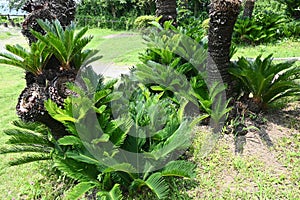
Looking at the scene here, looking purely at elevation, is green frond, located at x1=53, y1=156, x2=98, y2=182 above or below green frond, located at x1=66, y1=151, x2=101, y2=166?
below

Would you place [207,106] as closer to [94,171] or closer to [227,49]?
[227,49]

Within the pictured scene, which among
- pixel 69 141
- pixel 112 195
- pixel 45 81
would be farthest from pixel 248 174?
pixel 45 81

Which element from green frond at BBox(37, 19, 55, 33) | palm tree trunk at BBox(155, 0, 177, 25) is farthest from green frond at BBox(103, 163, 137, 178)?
palm tree trunk at BBox(155, 0, 177, 25)

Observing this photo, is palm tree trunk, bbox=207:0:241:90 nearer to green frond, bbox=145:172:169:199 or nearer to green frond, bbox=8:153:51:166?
green frond, bbox=145:172:169:199

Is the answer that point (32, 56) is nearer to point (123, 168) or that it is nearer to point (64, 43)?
point (64, 43)

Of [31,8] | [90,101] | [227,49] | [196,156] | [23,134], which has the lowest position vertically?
[196,156]

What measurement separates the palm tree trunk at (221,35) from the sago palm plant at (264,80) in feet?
0.55

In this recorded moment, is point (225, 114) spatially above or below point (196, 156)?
above

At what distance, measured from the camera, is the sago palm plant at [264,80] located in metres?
4.12

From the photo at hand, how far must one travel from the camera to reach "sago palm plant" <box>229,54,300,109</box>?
4.12m

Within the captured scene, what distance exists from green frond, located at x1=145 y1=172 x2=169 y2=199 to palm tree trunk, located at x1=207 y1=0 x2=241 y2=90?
6.21ft

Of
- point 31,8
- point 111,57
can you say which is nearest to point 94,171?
point 31,8

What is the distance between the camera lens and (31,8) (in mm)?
4086

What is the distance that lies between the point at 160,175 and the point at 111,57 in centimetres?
648
